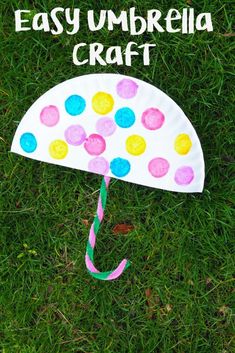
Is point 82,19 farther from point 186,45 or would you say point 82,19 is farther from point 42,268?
point 42,268

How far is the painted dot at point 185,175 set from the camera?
1720mm

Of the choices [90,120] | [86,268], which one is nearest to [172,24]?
[90,120]

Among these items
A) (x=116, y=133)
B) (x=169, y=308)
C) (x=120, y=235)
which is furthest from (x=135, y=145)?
(x=169, y=308)

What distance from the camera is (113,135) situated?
1.73m

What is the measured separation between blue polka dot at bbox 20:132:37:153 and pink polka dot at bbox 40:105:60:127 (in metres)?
0.06

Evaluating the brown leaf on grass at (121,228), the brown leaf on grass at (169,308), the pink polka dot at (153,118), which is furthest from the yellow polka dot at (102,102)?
the brown leaf on grass at (169,308)

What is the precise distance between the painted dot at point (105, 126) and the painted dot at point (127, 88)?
8cm

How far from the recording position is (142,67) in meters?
1.77

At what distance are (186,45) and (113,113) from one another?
29 centimetres

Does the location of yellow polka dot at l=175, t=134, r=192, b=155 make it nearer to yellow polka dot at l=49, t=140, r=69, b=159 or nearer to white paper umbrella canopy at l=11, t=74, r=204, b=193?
white paper umbrella canopy at l=11, t=74, r=204, b=193

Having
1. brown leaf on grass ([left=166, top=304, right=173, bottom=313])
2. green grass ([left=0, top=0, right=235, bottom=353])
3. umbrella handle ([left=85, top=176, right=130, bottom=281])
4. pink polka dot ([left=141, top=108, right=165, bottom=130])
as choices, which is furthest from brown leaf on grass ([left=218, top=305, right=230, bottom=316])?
pink polka dot ([left=141, top=108, right=165, bottom=130])

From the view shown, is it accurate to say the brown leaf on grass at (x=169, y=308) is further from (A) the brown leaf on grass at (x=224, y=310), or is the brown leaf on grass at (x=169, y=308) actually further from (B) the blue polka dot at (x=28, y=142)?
(B) the blue polka dot at (x=28, y=142)

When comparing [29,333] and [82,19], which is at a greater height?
[82,19]

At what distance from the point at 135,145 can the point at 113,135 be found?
0.23 ft
